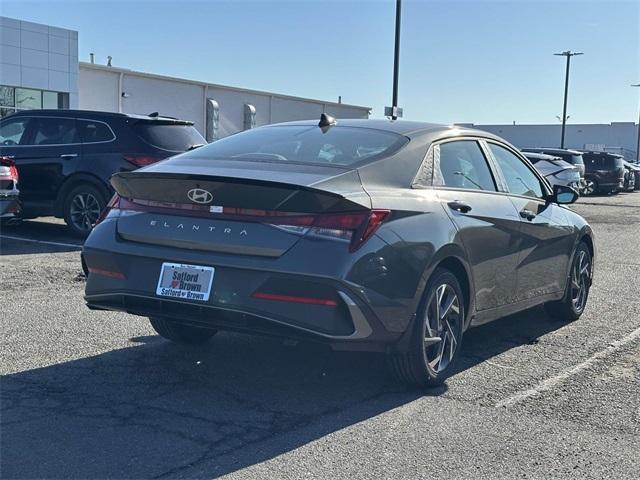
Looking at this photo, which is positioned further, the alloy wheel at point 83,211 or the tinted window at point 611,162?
the tinted window at point 611,162

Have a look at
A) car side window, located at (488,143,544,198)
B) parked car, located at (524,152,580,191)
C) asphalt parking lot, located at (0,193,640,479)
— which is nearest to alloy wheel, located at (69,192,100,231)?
asphalt parking lot, located at (0,193,640,479)

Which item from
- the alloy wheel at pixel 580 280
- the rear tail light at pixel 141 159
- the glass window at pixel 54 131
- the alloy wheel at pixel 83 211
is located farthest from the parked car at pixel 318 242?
the glass window at pixel 54 131

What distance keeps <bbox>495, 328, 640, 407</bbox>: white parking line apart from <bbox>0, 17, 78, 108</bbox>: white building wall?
84.3ft

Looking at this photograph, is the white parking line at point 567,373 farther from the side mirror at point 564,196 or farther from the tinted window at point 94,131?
the tinted window at point 94,131

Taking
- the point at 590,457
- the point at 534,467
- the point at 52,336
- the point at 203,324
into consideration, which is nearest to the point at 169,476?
the point at 203,324

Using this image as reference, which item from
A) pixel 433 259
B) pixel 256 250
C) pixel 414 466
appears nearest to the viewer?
pixel 414 466

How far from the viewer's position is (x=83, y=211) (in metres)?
11.5

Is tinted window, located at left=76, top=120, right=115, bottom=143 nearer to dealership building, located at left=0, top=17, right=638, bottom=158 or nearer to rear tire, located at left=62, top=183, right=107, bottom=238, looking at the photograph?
rear tire, located at left=62, top=183, right=107, bottom=238

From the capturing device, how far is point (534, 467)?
3.89m

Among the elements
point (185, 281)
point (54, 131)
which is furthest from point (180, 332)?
point (54, 131)

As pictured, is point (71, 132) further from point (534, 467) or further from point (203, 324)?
point (534, 467)

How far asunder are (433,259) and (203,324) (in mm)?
1360

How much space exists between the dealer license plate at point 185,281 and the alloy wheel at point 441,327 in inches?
50.8

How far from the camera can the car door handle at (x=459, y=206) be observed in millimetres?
5203
